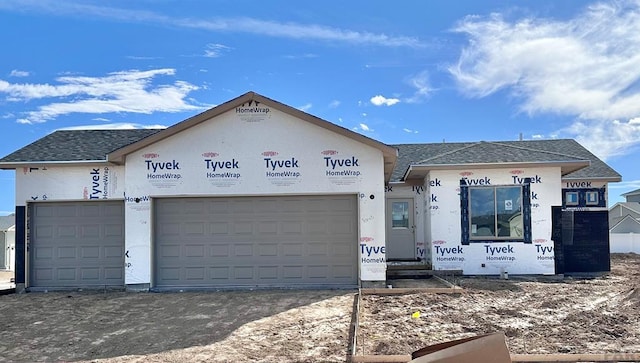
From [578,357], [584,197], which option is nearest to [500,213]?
[584,197]

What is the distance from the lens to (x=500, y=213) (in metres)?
13.4

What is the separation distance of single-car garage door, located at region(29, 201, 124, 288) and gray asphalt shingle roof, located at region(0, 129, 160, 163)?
4.27ft

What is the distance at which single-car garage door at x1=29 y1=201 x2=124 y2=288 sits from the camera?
1221 centimetres

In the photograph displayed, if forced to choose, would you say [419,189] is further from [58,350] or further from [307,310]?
[58,350]

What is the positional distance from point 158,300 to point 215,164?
3.45m

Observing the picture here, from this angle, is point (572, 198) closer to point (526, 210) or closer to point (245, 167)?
point (526, 210)

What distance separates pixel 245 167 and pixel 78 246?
4.87 metres

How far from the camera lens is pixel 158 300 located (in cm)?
1053

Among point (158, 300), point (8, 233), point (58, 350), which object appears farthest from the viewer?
point (8, 233)

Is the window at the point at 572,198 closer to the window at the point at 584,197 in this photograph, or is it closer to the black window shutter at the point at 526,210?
the window at the point at 584,197

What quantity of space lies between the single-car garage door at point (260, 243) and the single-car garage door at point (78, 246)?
125 cm

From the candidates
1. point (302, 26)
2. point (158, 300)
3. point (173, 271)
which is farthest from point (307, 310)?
point (302, 26)

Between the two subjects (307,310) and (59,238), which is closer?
(307,310)

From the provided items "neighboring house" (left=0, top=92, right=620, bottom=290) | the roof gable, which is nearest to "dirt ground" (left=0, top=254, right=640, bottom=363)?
"neighboring house" (left=0, top=92, right=620, bottom=290)
